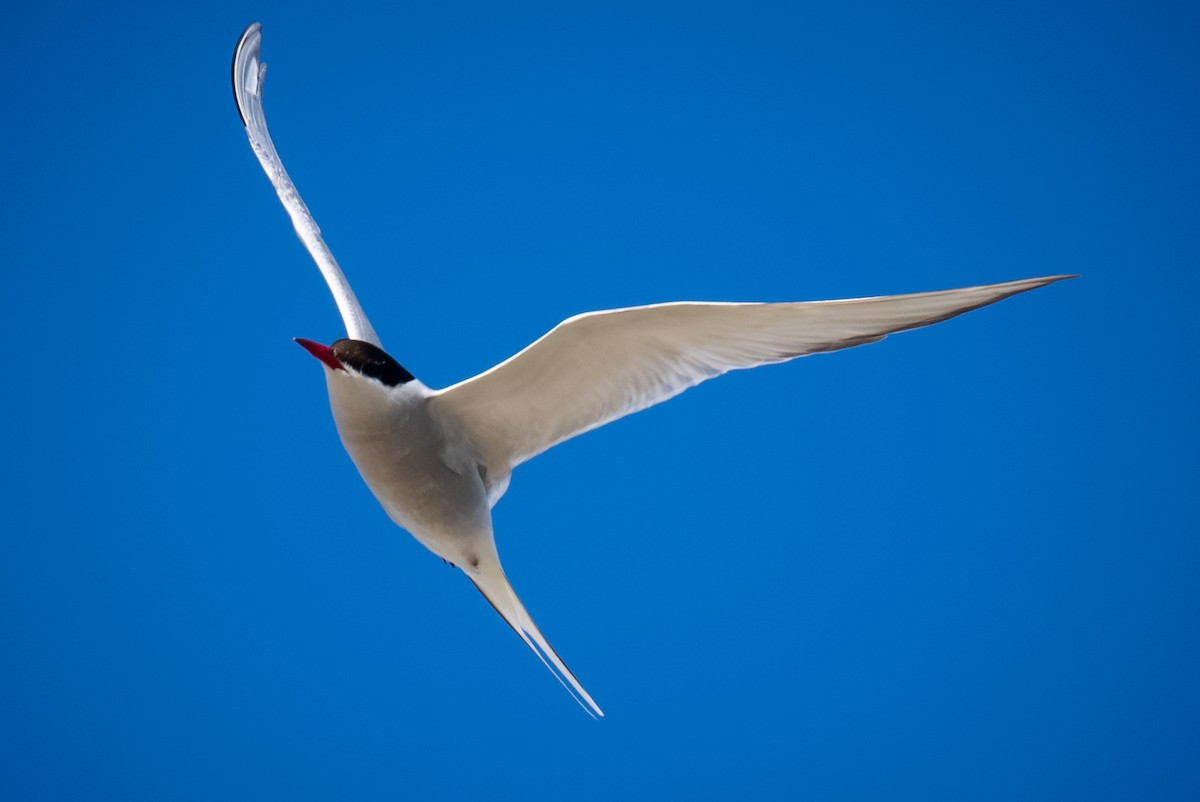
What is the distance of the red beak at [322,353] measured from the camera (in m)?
1.51

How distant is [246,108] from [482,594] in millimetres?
1033

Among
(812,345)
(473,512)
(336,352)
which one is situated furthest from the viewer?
(473,512)

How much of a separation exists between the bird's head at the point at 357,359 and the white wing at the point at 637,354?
12cm

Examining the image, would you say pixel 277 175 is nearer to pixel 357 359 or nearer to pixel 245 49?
pixel 245 49

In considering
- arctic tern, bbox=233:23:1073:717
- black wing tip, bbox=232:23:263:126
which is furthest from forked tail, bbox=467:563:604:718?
black wing tip, bbox=232:23:263:126

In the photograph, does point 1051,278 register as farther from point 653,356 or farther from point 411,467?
point 411,467

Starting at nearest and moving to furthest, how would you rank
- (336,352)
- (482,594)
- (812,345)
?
(812,345) < (336,352) < (482,594)

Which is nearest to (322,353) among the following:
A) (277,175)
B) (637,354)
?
(637,354)

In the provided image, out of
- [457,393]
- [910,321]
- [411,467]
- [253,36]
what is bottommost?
[411,467]

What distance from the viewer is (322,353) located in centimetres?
152

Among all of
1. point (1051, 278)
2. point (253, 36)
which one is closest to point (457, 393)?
point (1051, 278)

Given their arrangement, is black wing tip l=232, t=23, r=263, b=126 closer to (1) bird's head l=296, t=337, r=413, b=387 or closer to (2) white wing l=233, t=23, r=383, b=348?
(2) white wing l=233, t=23, r=383, b=348

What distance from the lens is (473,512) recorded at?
1.69 metres

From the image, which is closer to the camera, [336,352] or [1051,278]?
[1051,278]
